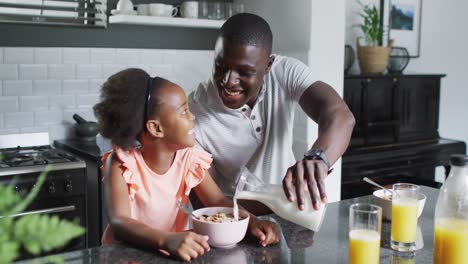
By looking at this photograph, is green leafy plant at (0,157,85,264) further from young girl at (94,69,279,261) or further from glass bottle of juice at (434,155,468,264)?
young girl at (94,69,279,261)

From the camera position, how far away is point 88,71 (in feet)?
12.7

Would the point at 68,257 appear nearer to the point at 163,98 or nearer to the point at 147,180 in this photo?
the point at 147,180

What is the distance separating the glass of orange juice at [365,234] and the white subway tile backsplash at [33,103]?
9.41 ft

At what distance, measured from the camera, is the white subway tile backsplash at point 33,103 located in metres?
3.68

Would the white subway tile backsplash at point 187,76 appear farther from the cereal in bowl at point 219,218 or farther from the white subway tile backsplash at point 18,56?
the cereal in bowl at point 219,218

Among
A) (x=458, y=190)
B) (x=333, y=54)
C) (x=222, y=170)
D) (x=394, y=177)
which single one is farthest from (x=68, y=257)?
(x=394, y=177)

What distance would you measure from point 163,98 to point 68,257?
1.92 ft

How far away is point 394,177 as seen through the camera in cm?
420

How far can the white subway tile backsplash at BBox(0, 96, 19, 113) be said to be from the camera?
11.8ft

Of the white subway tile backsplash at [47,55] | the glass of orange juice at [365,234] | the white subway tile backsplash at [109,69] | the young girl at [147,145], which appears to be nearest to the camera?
the glass of orange juice at [365,234]

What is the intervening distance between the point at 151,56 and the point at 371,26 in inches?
77.0

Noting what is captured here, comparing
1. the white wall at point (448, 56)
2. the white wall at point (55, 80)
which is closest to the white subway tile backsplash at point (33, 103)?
the white wall at point (55, 80)

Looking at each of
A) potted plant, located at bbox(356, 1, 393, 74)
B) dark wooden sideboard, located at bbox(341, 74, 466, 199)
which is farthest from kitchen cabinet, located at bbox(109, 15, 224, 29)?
potted plant, located at bbox(356, 1, 393, 74)

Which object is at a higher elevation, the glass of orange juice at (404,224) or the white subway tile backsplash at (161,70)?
the white subway tile backsplash at (161,70)
